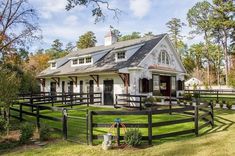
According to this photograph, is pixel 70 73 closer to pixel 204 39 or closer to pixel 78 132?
pixel 78 132

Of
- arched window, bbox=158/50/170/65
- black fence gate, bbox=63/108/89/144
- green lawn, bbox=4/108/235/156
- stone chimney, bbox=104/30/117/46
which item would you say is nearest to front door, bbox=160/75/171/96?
arched window, bbox=158/50/170/65

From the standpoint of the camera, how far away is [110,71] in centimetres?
1794

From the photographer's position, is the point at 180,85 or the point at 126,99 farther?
the point at 180,85

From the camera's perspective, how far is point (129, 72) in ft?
59.8

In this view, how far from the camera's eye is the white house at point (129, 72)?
18.3 m

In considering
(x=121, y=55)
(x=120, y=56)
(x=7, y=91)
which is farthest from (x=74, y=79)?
(x=7, y=91)

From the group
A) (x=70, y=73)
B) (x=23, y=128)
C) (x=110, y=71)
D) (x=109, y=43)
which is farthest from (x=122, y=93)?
(x=23, y=128)

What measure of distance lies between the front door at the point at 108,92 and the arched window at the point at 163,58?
16.1 ft

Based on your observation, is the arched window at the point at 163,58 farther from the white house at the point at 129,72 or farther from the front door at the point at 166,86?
the front door at the point at 166,86

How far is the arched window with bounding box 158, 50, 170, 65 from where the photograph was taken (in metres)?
20.8

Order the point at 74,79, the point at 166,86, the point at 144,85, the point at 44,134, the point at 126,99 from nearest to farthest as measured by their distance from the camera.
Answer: the point at 44,134 → the point at 126,99 → the point at 144,85 → the point at 166,86 → the point at 74,79

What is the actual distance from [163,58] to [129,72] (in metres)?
4.56

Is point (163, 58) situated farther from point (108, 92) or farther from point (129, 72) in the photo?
point (108, 92)

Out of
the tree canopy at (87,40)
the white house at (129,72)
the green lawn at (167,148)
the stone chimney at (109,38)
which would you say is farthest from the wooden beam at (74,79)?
the tree canopy at (87,40)
